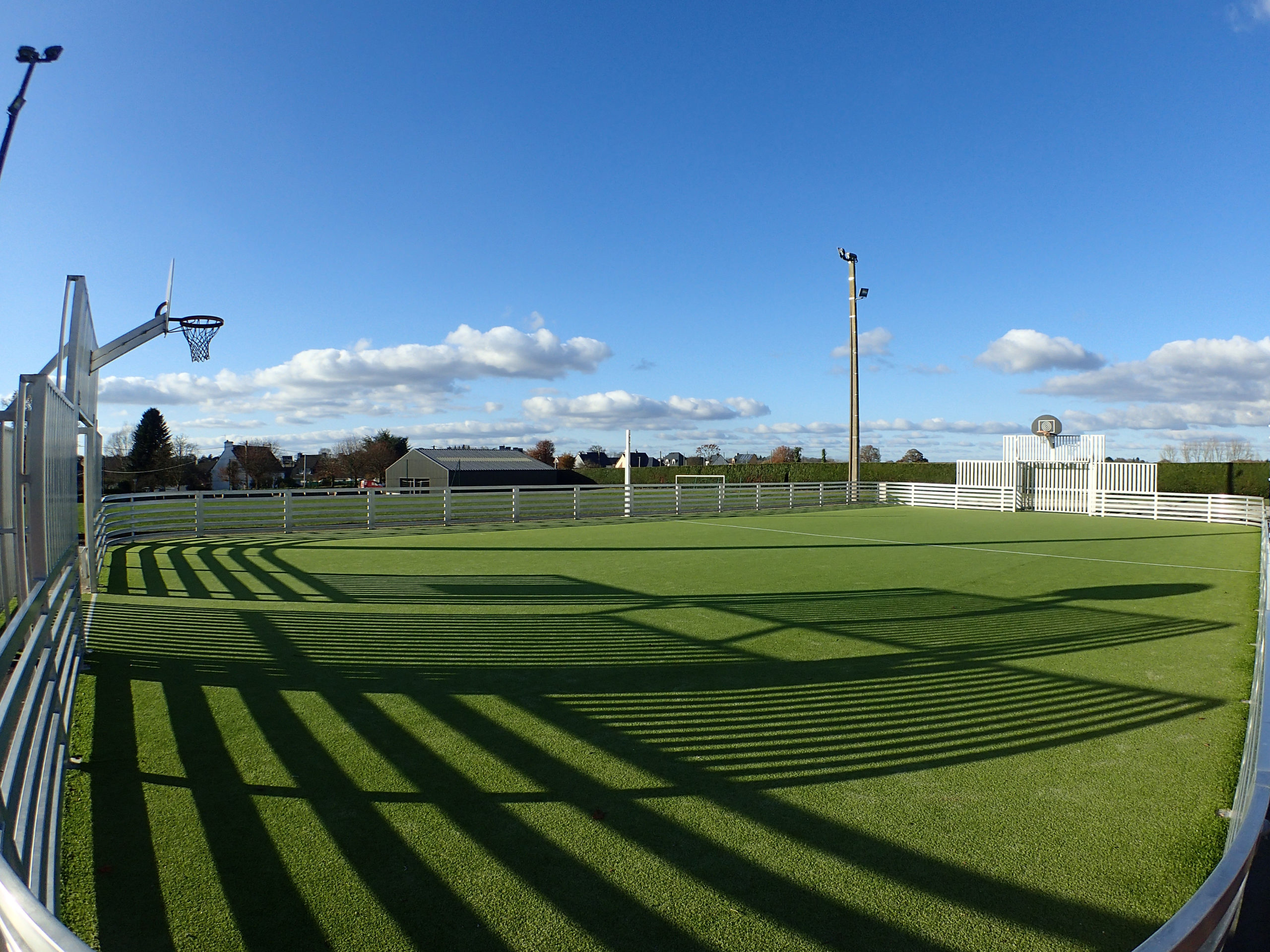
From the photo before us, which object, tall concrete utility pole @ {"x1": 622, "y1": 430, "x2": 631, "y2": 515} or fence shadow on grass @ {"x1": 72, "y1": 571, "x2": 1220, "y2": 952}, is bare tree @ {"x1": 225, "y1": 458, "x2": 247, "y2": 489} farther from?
fence shadow on grass @ {"x1": 72, "y1": 571, "x2": 1220, "y2": 952}

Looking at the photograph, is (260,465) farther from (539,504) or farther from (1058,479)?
(1058,479)

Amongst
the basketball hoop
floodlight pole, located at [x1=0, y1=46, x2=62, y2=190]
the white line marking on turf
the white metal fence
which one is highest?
floodlight pole, located at [x1=0, y1=46, x2=62, y2=190]

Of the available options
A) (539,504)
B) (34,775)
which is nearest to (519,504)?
(539,504)

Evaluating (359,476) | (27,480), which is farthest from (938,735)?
(359,476)

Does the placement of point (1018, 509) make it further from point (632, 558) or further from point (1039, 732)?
point (1039, 732)

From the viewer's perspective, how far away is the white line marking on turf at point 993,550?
11.9m

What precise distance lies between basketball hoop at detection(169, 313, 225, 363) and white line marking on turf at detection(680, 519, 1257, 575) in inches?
479

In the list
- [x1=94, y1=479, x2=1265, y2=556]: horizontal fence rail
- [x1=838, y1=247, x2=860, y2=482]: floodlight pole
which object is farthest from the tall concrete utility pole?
[x1=838, y1=247, x2=860, y2=482]: floodlight pole

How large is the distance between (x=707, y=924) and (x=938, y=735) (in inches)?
90.0

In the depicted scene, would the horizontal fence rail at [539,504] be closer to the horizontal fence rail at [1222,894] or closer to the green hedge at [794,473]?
the green hedge at [794,473]

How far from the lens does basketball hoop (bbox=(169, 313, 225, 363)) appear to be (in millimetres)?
14125

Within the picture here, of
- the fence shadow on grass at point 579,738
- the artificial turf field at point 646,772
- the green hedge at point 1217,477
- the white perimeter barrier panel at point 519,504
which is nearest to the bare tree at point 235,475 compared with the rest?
the white perimeter barrier panel at point 519,504

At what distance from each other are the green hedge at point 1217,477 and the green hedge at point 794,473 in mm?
7345

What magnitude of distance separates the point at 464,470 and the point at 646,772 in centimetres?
4648
